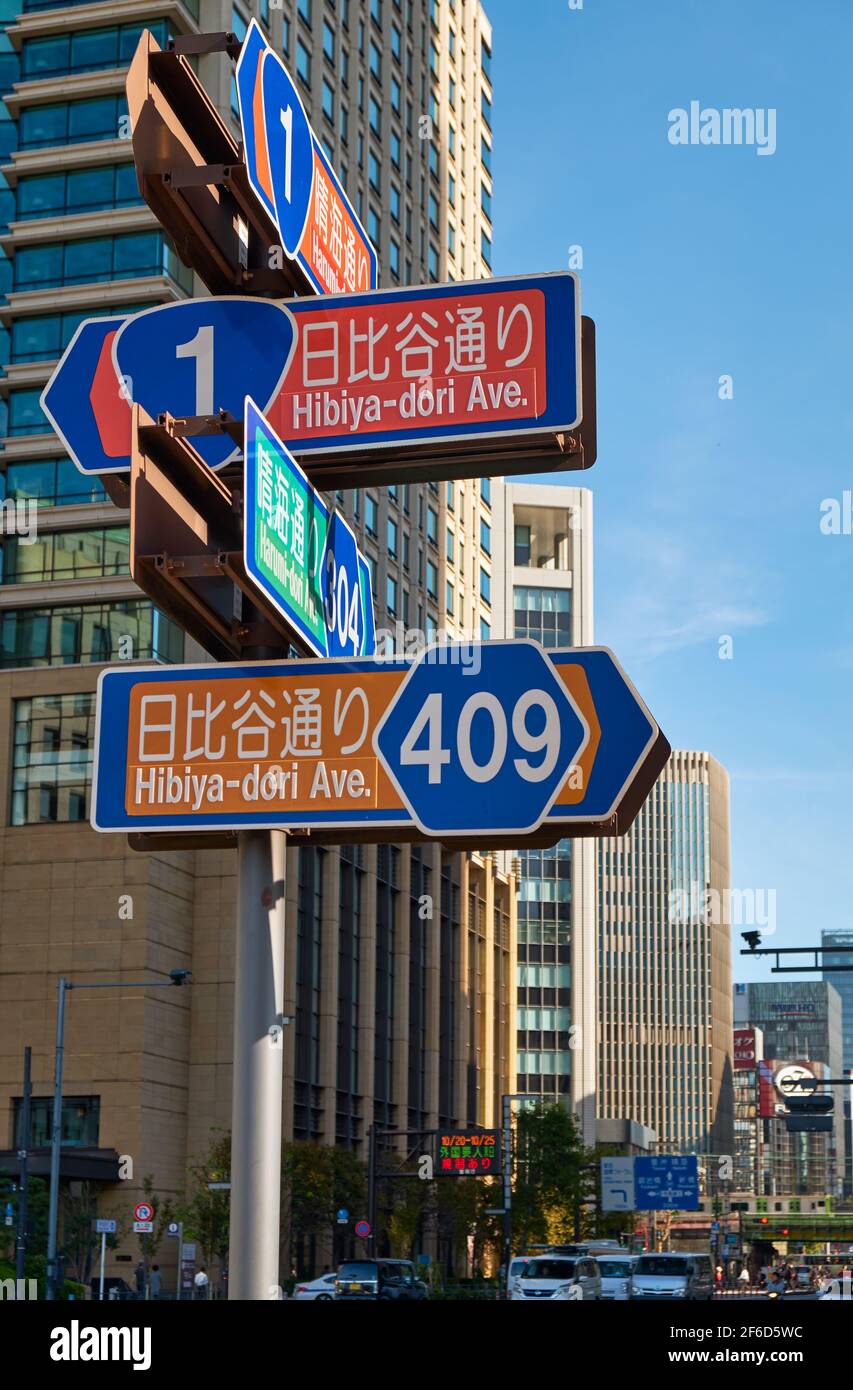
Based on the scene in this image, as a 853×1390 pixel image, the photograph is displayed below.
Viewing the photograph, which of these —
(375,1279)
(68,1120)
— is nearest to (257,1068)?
(375,1279)

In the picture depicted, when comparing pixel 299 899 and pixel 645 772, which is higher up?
pixel 299 899

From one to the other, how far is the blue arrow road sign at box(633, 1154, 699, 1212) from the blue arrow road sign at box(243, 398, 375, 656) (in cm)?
9084

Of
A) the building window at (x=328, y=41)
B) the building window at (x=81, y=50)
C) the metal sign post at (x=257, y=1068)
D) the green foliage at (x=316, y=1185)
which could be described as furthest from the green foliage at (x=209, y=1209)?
the building window at (x=328, y=41)

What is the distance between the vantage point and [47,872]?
6912 cm

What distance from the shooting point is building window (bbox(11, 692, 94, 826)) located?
228ft

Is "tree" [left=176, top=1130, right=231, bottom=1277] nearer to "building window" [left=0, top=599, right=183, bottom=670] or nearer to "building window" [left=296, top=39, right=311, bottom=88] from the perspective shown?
"building window" [left=0, top=599, right=183, bottom=670]

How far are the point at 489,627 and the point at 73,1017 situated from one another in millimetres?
Result: 63101

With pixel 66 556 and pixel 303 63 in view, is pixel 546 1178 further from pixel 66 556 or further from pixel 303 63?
pixel 303 63

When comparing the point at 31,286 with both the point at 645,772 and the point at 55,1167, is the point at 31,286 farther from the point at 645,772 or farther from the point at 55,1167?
the point at 645,772

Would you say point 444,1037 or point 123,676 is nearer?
point 123,676

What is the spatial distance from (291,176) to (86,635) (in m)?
63.4

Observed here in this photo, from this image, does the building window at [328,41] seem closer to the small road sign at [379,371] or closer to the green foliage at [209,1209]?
the green foliage at [209,1209]

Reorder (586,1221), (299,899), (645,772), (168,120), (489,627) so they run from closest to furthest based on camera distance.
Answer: (645,772) < (168,120) < (299,899) < (586,1221) < (489,627)
